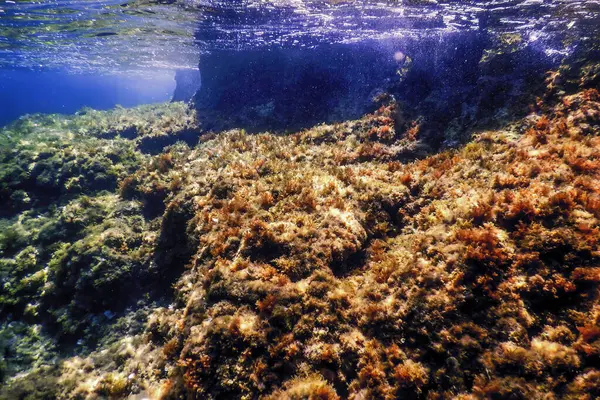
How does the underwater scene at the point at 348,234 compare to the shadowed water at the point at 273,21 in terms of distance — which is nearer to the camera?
the underwater scene at the point at 348,234

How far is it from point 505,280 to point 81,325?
10.8m

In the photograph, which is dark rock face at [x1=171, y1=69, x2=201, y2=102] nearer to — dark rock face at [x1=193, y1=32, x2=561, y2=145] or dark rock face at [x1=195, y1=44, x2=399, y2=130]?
dark rock face at [x1=193, y1=32, x2=561, y2=145]

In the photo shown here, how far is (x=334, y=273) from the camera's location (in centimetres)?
640

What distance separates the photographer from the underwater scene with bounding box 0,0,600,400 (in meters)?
4.68

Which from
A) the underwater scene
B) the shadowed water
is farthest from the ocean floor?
the shadowed water

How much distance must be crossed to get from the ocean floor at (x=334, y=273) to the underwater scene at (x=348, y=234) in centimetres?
4

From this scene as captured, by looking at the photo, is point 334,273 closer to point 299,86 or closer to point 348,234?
point 348,234

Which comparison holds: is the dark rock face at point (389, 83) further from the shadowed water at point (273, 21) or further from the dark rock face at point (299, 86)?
the shadowed water at point (273, 21)

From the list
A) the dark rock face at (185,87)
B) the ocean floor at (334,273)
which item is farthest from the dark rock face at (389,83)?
the dark rock face at (185,87)

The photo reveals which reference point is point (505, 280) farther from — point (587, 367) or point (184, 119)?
point (184, 119)

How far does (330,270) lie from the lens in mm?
6219

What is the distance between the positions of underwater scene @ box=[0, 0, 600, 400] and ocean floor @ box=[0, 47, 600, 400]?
0.04m

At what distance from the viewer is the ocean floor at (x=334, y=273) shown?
454 centimetres

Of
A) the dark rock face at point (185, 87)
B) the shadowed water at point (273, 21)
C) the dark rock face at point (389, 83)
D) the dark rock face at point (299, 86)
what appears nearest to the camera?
the dark rock face at point (389, 83)
